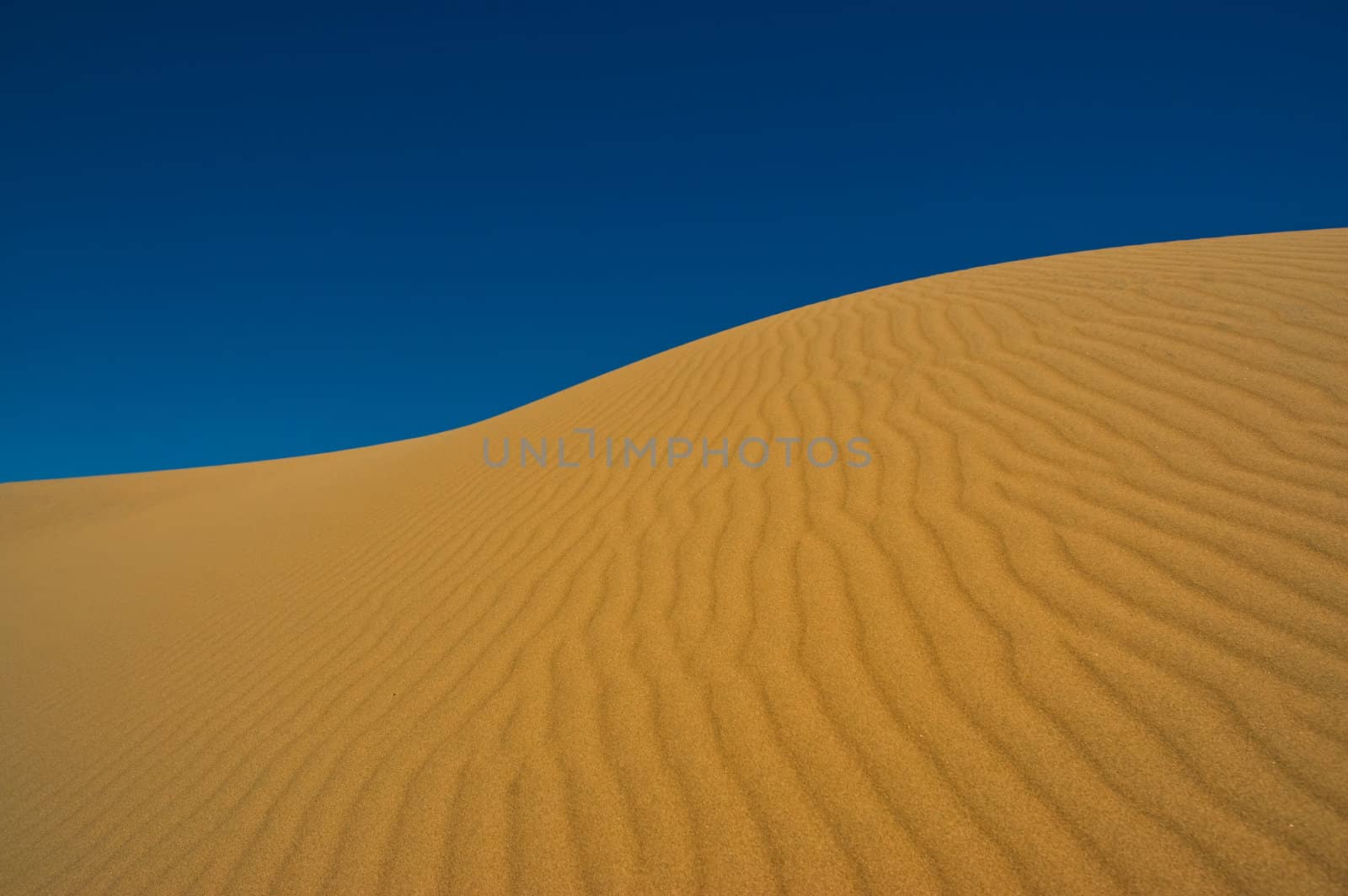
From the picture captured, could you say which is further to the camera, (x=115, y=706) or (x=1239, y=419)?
(x=115, y=706)

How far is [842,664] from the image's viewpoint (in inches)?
95.3

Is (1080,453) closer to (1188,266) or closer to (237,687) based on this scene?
(1188,266)

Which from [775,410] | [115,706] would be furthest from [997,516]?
[115,706]

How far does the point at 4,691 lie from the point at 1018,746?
6.42 meters

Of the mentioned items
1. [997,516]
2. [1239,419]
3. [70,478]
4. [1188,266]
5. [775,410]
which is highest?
[70,478]

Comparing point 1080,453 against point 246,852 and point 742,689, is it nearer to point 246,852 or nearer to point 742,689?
point 742,689

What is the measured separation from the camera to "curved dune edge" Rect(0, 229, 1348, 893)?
5.94 ft

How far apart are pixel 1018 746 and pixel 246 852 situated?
2.71 metres

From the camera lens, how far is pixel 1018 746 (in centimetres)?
195

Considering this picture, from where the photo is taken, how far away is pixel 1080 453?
3.11 meters

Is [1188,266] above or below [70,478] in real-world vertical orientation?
below

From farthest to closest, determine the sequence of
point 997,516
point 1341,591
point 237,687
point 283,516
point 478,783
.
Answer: point 283,516 → point 237,687 → point 997,516 → point 478,783 → point 1341,591

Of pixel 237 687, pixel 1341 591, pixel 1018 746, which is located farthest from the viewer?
pixel 237 687

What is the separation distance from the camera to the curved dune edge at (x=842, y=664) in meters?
1.81
